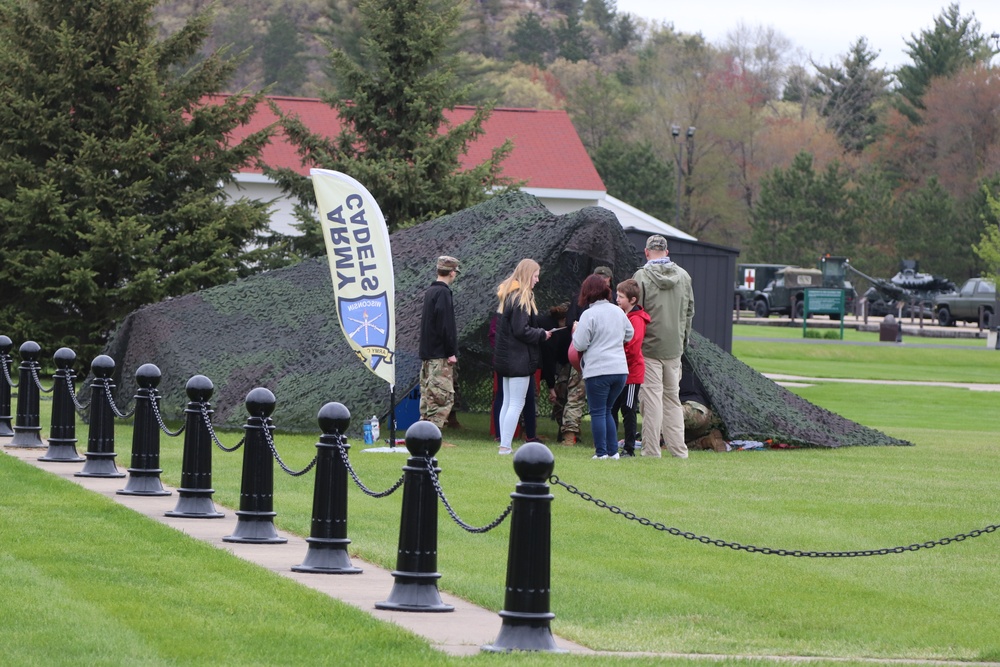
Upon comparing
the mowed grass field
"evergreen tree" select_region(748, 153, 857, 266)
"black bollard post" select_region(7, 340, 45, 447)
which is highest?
"evergreen tree" select_region(748, 153, 857, 266)

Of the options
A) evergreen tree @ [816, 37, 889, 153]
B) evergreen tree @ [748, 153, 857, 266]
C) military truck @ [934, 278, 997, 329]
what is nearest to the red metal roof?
military truck @ [934, 278, 997, 329]

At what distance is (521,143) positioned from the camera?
4391cm

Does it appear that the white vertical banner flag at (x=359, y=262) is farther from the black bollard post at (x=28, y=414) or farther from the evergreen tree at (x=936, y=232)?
the evergreen tree at (x=936, y=232)

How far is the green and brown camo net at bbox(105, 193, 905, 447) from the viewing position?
15.7 metres

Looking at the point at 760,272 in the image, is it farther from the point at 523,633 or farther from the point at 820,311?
the point at 523,633

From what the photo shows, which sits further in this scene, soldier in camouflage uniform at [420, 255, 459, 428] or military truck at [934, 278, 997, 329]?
military truck at [934, 278, 997, 329]

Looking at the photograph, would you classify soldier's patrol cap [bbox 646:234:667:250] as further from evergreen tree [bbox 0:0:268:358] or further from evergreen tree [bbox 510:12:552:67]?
evergreen tree [bbox 510:12:552:67]

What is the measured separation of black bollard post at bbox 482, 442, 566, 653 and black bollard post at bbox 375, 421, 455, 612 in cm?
79

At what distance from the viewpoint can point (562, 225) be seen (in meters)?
15.9

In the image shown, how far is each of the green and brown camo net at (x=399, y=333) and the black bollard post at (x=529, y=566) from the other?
883cm

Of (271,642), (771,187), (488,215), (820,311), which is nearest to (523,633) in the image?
(271,642)

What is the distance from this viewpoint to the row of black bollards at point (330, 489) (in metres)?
6.20

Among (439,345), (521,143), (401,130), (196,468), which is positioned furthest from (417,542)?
(521,143)

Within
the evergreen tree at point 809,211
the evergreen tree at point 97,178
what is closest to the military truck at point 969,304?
the evergreen tree at point 809,211
